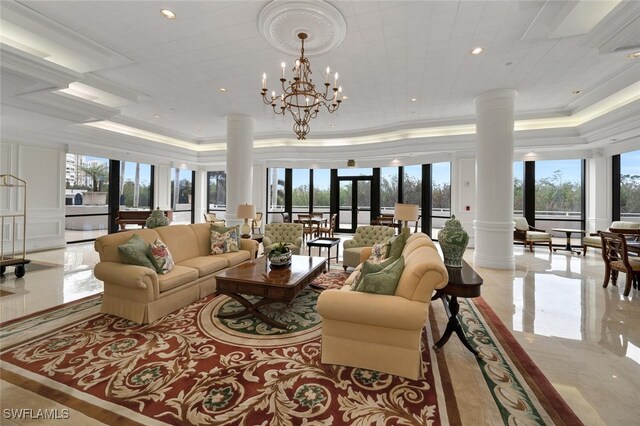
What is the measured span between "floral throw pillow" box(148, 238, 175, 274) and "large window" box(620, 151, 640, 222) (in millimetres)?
10565

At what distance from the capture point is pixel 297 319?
10.8 ft

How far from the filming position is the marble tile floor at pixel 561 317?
210 centimetres

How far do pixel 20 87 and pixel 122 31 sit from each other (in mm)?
2114

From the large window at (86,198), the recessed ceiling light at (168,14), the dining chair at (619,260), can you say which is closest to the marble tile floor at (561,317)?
the dining chair at (619,260)

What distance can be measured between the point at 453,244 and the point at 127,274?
3597mm

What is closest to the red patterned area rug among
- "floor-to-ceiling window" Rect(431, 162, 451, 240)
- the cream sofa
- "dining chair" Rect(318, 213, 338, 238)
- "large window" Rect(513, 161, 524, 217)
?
the cream sofa

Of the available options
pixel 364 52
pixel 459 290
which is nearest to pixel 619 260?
pixel 459 290

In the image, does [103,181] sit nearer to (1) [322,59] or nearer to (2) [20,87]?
(2) [20,87]

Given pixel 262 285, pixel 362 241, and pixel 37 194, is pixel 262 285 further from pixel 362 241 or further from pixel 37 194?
pixel 37 194

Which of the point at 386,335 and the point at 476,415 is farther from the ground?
the point at 386,335

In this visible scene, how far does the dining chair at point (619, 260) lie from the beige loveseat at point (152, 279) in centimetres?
609

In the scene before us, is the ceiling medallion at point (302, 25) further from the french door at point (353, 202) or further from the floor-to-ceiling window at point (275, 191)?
the floor-to-ceiling window at point (275, 191)

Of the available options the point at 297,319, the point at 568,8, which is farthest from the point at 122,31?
the point at 568,8

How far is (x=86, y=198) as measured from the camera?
8.55 m
